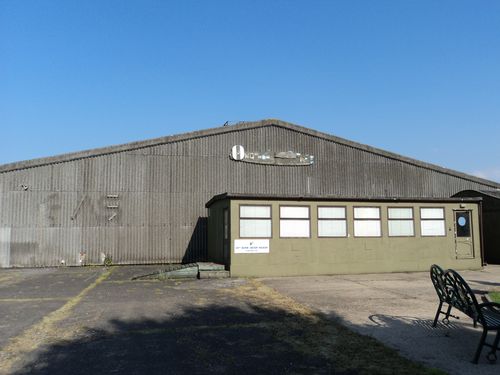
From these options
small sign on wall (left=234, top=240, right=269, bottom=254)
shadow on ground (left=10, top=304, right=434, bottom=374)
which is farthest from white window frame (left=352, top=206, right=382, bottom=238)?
shadow on ground (left=10, top=304, right=434, bottom=374)

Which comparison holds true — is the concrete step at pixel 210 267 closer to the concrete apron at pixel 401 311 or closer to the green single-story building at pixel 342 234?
the green single-story building at pixel 342 234

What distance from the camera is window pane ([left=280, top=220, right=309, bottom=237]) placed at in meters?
16.3

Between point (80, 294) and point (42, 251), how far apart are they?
1141cm

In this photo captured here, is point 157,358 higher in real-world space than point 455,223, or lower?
lower

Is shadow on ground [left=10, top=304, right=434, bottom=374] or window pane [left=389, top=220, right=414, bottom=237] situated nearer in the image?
shadow on ground [left=10, top=304, right=434, bottom=374]

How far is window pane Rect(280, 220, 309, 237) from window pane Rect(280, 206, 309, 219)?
7.7 inches

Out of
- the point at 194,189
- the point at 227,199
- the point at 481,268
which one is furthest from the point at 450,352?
the point at 194,189

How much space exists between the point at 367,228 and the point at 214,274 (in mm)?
6570

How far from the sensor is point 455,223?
18.1 metres

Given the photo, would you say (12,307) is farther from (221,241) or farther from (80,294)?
(221,241)

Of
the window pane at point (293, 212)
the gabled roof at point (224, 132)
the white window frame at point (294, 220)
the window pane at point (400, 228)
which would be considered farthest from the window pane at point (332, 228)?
the gabled roof at point (224, 132)

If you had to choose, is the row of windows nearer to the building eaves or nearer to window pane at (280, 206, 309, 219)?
window pane at (280, 206, 309, 219)

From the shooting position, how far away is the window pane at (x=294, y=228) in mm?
16297

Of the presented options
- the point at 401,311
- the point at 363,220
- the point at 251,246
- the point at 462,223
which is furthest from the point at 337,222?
the point at 401,311
